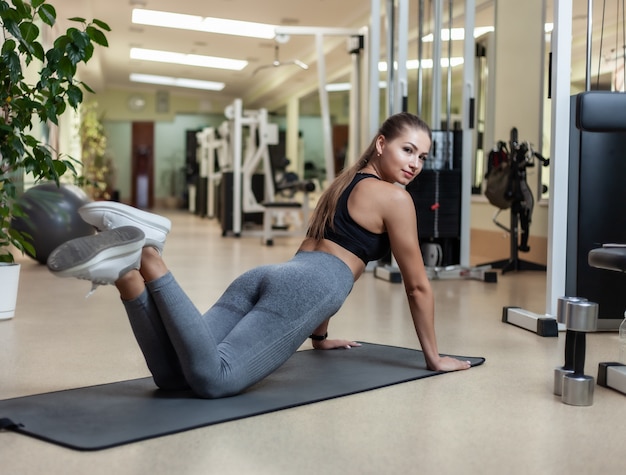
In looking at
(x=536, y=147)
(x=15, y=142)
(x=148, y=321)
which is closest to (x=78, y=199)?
(x=15, y=142)

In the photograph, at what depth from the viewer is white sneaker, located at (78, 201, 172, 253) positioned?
1889 mm

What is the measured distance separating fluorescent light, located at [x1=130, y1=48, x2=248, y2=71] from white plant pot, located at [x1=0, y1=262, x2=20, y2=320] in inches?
414

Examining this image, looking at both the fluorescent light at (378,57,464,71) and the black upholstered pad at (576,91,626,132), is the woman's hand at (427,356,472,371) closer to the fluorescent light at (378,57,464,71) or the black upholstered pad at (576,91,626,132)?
the black upholstered pad at (576,91,626,132)

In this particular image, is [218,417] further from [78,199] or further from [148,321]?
[78,199]

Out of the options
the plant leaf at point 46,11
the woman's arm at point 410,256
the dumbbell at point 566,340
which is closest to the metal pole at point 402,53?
the plant leaf at point 46,11

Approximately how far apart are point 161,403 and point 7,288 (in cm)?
177

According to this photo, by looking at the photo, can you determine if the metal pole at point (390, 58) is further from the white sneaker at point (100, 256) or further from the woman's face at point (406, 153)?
the white sneaker at point (100, 256)

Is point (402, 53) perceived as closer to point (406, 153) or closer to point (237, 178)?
point (406, 153)

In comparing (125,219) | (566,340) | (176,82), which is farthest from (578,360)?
(176,82)

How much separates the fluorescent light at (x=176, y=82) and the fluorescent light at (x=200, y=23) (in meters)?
5.63

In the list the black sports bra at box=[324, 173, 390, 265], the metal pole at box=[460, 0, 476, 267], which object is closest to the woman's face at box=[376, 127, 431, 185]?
the black sports bra at box=[324, 173, 390, 265]

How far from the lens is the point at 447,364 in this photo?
262 centimetres

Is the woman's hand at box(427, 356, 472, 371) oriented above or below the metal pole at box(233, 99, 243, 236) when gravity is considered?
below

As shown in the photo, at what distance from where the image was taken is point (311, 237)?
2.57 meters
